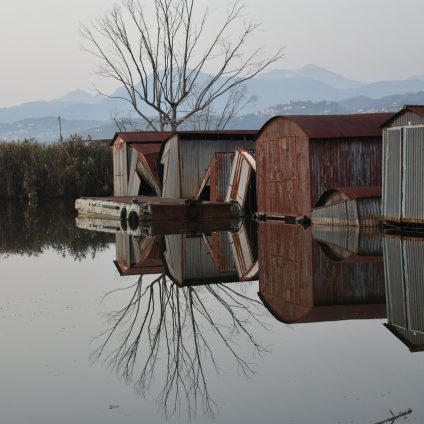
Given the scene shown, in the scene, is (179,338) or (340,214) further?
(340,214)

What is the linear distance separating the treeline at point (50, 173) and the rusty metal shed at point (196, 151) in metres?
16.4

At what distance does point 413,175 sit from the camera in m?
20.9

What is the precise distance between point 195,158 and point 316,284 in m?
20.5

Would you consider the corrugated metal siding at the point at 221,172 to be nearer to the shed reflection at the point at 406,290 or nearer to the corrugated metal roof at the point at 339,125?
the corrugated metal roof at the point at 339,125

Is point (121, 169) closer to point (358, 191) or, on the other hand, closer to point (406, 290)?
point (358, 191)

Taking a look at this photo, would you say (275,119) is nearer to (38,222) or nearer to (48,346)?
(38,222)

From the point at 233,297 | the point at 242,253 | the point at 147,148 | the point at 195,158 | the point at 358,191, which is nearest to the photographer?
the point at 233,297

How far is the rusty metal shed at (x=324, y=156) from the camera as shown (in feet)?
84.8

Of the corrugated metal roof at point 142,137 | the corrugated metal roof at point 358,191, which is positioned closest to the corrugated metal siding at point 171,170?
the corrugated metal roof at point 142,137

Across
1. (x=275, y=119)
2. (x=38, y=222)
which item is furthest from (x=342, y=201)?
(x=38, y=222)

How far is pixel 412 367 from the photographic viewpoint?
8.12 m

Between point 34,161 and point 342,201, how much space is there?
29246 millimetres

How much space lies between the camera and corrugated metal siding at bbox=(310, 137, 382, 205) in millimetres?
25828

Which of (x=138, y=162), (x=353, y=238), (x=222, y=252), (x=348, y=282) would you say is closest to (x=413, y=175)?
(x=353, y=238)
